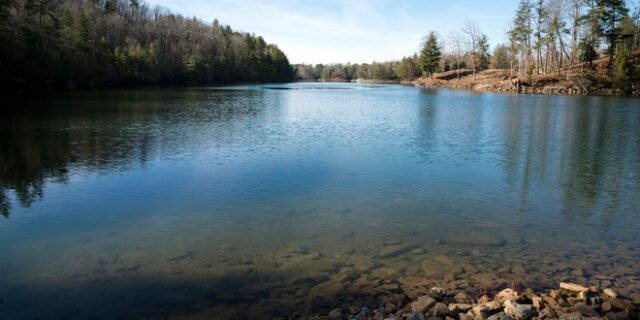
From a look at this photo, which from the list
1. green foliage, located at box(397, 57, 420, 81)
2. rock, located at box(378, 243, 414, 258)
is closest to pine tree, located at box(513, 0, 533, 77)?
green foliage, located at box(397, 57, 420, 81)

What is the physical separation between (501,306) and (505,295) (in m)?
0.41

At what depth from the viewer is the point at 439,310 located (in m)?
5.52

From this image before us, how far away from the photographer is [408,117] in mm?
30812

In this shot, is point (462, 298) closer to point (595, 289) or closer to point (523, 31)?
point (595, 289)

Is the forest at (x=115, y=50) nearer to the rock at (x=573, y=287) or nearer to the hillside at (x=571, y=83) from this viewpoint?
the rock at (x=573, y=287)

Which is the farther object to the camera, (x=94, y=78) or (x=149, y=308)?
(x=94, y=78)

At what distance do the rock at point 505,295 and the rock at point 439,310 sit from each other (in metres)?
0.74

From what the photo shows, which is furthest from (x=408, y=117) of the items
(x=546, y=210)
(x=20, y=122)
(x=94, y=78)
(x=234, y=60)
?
(x=234, y=60)

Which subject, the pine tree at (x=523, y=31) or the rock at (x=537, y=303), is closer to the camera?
the rock at (x=537, y=303)

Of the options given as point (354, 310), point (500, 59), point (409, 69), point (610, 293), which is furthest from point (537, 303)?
point (409, 69)

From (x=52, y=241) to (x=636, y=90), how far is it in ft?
194

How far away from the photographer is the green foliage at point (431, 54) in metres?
97.9

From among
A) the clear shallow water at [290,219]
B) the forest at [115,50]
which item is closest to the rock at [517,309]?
the clear shallow water at [290,219]

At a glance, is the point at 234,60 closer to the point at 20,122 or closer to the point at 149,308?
the point at 20,122
